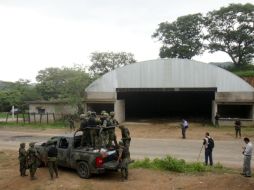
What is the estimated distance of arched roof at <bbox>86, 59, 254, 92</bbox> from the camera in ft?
113

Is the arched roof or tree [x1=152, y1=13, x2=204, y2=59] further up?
tree [x1=152, y1=13, x2=204, y2=59]

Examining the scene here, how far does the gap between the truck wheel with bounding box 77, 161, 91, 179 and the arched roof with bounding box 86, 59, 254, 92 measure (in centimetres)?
2249

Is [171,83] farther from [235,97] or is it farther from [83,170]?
[83,170]

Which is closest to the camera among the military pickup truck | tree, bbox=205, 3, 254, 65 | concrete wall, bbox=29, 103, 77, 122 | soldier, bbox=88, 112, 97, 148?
the military pickup truck

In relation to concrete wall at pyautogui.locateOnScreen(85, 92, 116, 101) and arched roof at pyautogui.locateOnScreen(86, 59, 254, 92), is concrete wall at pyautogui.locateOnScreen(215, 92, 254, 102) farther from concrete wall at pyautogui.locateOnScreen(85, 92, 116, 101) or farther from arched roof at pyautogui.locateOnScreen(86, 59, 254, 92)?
concrete wall at pyautogui.locateOnScreen(85, 92, 116, 101)

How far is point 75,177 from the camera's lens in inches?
550

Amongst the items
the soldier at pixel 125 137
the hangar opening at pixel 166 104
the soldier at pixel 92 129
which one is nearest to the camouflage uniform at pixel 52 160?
the soldier at pixel 92 129

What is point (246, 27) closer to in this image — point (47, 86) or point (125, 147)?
point (47, 86)

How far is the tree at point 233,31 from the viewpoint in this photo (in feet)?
191

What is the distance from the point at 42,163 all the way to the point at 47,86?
4004cm

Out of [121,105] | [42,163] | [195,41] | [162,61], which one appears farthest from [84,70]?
[195,41]

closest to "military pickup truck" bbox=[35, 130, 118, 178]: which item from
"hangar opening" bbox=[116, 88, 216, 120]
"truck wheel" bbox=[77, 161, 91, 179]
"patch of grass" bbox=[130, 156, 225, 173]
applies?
"truck wheel" bbox=[77, 161, 91, 179]

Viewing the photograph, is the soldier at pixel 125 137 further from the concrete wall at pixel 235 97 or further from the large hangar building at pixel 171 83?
the concrete wall at pixel 235 97

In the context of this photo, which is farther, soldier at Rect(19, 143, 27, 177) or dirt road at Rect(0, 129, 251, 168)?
dirt road at Rect(0, 129, 251, 168)
